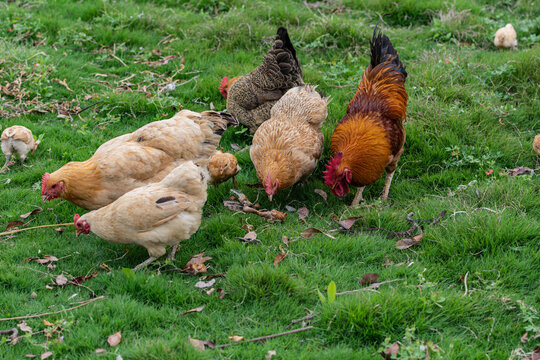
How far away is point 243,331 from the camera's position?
4.16 metres

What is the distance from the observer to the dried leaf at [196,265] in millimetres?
4945

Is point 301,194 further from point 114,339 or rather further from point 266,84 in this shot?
point 114,339

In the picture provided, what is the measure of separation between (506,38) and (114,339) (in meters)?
8.00

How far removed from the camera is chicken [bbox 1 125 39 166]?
6.48 meters

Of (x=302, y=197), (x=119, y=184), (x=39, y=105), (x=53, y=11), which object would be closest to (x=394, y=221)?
(x=302, y=197)

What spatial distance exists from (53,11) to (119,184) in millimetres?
6359

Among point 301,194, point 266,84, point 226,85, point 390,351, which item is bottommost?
point 301,194

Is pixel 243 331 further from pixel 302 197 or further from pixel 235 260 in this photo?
pixel 302 197

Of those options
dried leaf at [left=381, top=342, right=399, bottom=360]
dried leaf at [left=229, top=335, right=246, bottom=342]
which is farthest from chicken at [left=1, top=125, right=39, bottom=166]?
dried leaf at [left=381, top=342, right=399, bottom=360]

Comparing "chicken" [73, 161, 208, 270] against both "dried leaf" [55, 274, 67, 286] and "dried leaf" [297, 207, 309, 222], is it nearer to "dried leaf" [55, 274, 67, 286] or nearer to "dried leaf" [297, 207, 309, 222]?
"dried leaf" [55, 274, 67, 286]

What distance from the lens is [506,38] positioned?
8820 millimetres

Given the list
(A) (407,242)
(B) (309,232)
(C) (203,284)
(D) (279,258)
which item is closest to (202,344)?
(C) (203,284)

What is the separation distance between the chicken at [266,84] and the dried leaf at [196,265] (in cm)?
304

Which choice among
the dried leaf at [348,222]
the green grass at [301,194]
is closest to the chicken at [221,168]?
the green grass at [301,194]
